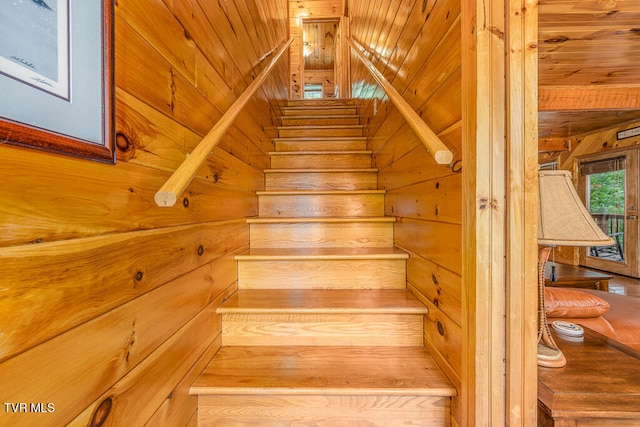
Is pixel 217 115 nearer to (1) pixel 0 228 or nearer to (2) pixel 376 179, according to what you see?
(1) pixel 0 228

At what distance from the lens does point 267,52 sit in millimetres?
2338

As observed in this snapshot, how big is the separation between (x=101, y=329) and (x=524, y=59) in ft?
4.25

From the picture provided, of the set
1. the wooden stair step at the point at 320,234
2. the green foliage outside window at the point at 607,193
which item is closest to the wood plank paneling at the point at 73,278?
the wooden stair step at the point at 320,234

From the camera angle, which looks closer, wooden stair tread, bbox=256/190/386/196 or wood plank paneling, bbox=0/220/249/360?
wood plank paneling, bbox=0/220/249/360

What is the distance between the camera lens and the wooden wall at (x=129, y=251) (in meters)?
0.43

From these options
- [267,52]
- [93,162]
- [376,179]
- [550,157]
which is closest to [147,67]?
[93,162]

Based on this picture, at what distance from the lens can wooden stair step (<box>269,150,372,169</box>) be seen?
92.0 inches

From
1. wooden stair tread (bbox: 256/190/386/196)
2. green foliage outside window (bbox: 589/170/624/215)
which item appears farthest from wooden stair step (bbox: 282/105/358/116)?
green foliage outside window (bbox: 589/170/624/215)

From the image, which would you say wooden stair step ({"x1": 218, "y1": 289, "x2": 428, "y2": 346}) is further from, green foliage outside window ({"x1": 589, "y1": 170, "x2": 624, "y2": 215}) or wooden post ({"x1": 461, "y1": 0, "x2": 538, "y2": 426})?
green foliage outside window ({"x1": 589, "y1": 170, "x2": 624, "y2": 215})

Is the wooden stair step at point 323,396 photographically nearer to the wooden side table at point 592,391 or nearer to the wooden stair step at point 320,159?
the wooden side table at point 592,391

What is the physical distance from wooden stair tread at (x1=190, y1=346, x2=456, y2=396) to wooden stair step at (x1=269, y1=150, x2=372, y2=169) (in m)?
1.55

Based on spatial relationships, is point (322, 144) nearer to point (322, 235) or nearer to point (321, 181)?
point (321, 181)

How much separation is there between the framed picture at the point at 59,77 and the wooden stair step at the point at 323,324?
0.89m

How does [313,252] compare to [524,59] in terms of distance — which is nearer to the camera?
[524,59]
